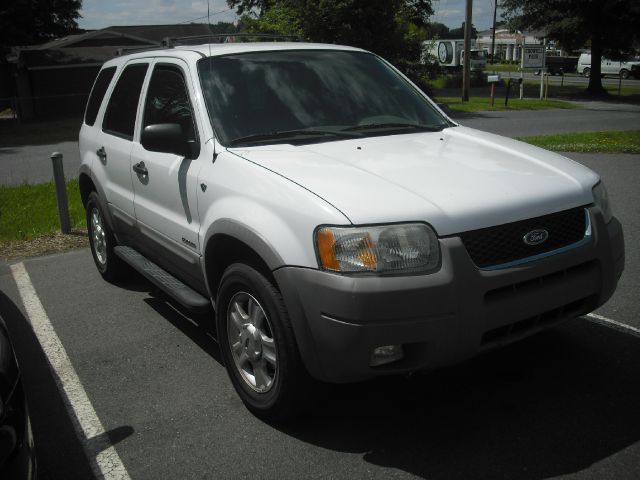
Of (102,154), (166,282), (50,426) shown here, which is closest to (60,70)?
(102,154)

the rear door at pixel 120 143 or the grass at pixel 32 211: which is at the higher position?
the rear door at pixel 120 143

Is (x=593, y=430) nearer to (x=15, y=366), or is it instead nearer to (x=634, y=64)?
(x=15, y=366)

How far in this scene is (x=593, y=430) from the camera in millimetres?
3395

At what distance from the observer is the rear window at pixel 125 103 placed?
5.20 m

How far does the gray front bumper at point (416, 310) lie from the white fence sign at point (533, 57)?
30.3 meters

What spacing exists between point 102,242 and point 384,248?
3.98 m

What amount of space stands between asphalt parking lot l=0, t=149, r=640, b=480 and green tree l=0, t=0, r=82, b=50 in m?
28.4

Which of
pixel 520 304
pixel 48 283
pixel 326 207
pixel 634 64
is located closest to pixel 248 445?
pixel 326 207

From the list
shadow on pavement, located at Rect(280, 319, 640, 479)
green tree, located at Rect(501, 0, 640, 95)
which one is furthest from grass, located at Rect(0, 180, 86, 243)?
green tree, located at Rect(501, 0, 640, 95)

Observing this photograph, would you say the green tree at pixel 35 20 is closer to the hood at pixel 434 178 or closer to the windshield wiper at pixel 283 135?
the windshield wiper at pixel 283 135

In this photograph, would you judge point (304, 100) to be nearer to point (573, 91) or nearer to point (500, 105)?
point (500, 105)

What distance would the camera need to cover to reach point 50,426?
3.77 m

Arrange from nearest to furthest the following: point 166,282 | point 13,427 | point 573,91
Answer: point 13,427 → point 166,282 → point 573,91

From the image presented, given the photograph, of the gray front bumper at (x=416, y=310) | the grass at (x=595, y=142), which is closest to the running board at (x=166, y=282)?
the gray front bumper at (x=416, y=310)
